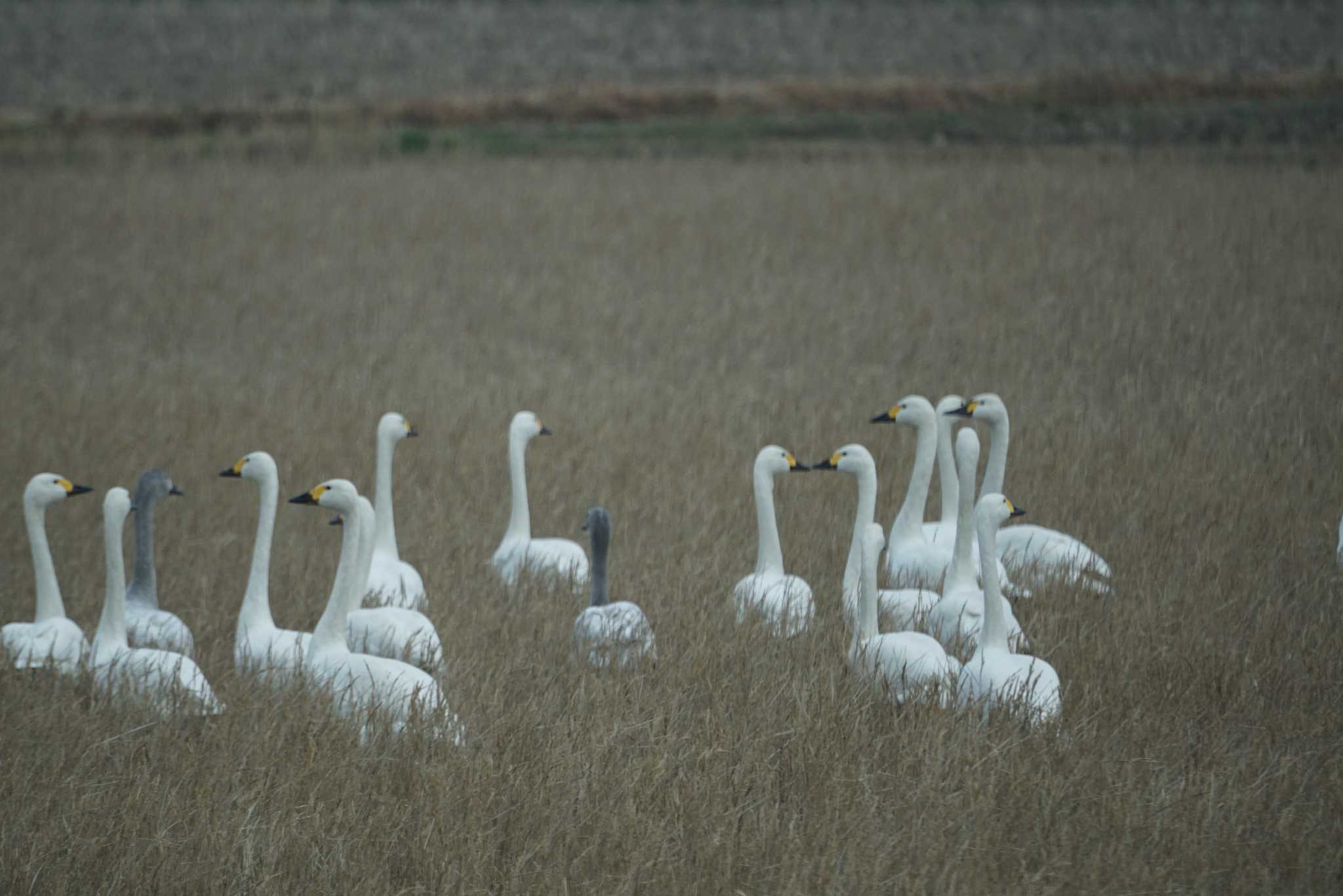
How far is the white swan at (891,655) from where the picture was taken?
4.48 meters

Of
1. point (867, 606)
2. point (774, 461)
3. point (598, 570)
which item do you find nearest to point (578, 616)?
point (598, 570)

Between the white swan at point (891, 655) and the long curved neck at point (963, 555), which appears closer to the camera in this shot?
the white swan at point (891, 655)

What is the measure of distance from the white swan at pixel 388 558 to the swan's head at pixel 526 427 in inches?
22.7

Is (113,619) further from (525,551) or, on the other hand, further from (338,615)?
(525,551)

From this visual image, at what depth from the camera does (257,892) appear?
3.40m

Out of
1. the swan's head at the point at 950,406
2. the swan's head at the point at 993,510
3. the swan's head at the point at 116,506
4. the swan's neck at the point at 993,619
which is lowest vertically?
the swan's neck at the point at 993,619

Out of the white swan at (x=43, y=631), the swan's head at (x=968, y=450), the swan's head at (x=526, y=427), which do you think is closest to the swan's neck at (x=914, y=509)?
the swan's head at (x=968, y=450)

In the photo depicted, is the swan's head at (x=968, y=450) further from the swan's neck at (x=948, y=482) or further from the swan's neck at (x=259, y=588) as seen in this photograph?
the swan's neck at (x=259, y=588)

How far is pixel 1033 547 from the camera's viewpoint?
246 inches

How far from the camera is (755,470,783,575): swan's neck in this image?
19.3 feet

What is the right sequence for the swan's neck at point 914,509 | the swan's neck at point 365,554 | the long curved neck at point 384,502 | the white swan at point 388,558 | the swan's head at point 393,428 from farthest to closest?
the swan's head at point 393,428 → the swan's neck at point 914,509 → the long curved neck at point 384,502 → the white swan at point 388,558 → the swan's neck at point 365,554

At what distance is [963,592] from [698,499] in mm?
2554

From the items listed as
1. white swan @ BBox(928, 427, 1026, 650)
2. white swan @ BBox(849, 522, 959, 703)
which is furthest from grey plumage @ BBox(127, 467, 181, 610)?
white swan @ BBox(928, 427, 1026, 650)

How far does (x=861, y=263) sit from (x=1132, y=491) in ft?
29.8
